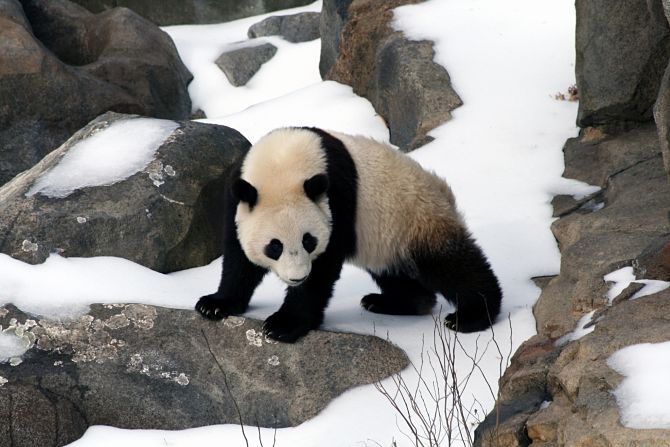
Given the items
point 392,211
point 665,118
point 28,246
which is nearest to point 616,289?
point 665,118

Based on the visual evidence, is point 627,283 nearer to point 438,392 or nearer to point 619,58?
point 438,392

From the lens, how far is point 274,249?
5.05 meters

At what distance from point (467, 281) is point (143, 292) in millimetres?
1972

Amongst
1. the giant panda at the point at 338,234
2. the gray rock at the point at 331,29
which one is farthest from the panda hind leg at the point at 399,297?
the gray rock at the point at 331,29

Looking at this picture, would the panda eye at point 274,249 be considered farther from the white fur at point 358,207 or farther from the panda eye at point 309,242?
the panda eye at point 309,242

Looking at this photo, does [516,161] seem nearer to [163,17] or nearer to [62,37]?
[62,37]

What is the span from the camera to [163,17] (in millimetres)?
14914

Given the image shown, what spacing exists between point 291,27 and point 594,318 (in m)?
10.1

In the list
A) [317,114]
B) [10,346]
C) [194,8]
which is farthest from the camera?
[194,8]

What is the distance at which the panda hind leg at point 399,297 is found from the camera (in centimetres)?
593

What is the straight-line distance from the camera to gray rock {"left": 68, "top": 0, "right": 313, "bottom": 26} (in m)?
14.9

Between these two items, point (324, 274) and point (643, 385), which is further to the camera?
point (324, 274)

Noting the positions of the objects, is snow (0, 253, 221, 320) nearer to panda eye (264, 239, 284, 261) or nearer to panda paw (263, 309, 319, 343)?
panda paw (263, 309, 319, 343)

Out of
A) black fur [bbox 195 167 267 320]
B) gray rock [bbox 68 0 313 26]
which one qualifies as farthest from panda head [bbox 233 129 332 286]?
gray rock [bbox 68 0 313 26]
